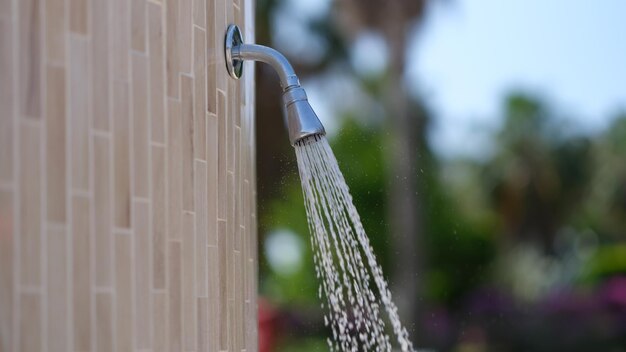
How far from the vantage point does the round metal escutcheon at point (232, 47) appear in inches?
73.2

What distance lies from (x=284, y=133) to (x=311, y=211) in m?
8.65

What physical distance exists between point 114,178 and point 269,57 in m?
0.56

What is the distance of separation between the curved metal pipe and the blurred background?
6874mm

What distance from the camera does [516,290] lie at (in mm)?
12117

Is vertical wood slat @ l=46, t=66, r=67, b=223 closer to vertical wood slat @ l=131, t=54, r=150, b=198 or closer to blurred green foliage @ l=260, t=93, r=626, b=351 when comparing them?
vertical wood slat @ l=131, t=54, r=150, b=198

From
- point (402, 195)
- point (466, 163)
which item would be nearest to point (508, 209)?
point (466, 163)

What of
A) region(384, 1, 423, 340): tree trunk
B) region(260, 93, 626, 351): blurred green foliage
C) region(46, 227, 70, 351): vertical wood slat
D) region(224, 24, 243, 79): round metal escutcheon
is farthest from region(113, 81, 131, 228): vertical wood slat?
region(260, 93, 626, 351): blurred green foliage

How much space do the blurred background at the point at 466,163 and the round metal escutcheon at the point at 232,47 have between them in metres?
6.86

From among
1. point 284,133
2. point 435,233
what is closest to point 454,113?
point 435,233

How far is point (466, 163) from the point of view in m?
13.2

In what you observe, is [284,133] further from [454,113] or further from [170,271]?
[170,271]

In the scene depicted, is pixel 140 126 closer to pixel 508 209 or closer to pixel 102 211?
pixel 102 211

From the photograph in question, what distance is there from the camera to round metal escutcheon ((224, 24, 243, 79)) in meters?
1.86

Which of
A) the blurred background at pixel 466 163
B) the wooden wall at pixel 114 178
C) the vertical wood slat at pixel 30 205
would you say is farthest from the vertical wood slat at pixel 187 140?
the blurred background at pixel 466 163
